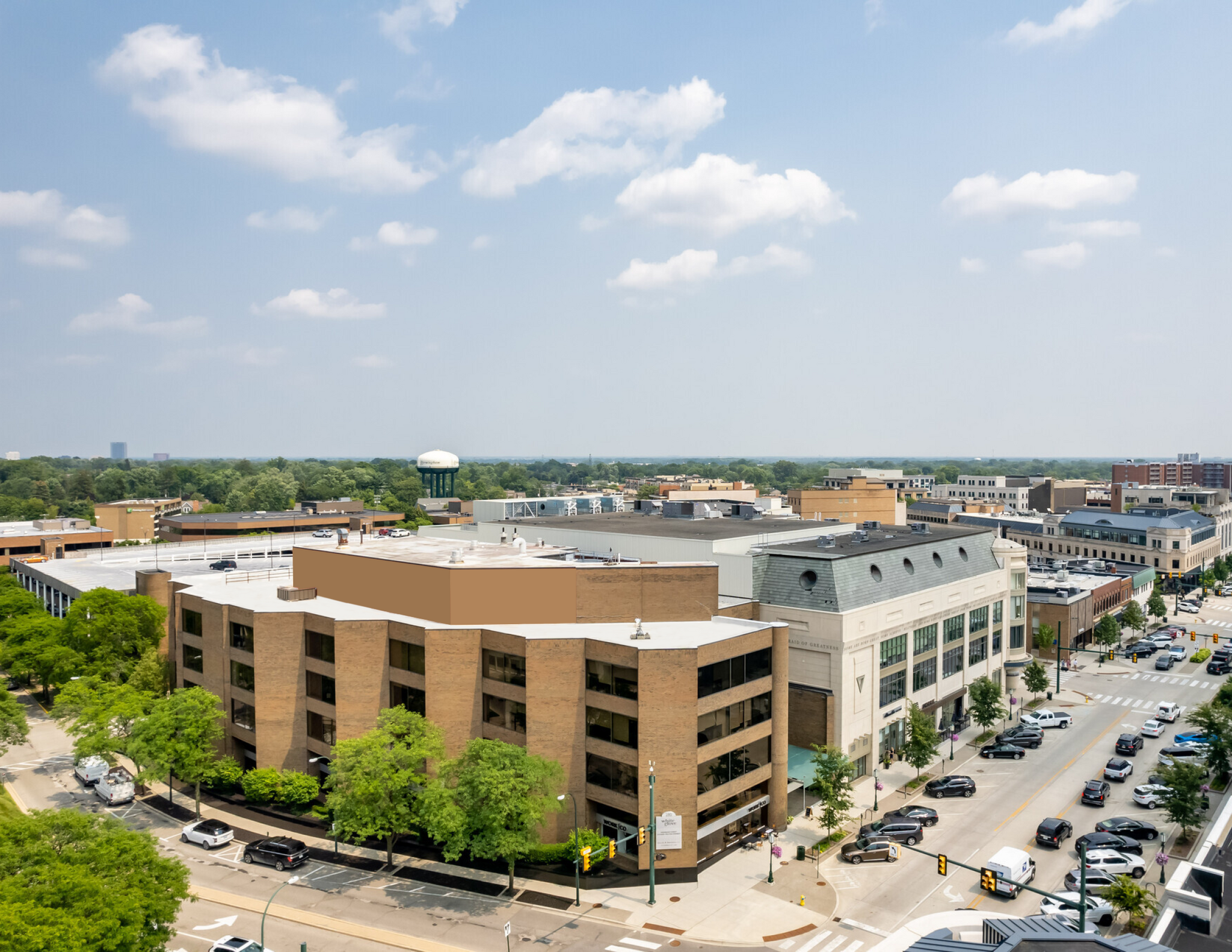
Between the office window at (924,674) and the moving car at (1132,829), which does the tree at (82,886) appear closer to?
the moving car at (1132,829)

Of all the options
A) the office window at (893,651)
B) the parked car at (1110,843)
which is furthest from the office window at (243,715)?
the parked car at (1110,843)

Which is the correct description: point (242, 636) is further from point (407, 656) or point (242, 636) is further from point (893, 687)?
point (893, 687)

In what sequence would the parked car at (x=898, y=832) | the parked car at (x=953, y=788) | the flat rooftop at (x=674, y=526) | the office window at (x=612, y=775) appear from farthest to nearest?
the flat rooftop at (x=674, y=526)
the parked car at (x=953, y=788)
the parked car at (x=898, y=832)
the office window at (x=612, y=775)

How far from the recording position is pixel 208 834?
50.2m

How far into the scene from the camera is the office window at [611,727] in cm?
4734

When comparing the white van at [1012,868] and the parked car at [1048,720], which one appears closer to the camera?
the white van at [1012,868]

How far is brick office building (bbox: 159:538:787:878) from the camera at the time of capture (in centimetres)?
4700

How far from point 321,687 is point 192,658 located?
1715cm

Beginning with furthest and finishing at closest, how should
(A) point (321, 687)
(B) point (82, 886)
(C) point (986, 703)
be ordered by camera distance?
(C) point (986, 703) → (A) point (321, 687) → (B) point (82, 886)

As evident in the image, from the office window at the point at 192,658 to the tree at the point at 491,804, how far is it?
3075cm

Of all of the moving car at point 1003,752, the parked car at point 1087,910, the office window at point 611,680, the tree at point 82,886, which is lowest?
the moving car at point 1003,752

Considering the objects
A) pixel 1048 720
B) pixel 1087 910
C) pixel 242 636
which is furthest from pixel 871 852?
pixel 242 636

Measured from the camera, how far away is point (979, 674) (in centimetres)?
7756

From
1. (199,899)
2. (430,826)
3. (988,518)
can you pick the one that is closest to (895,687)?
(430,826)
